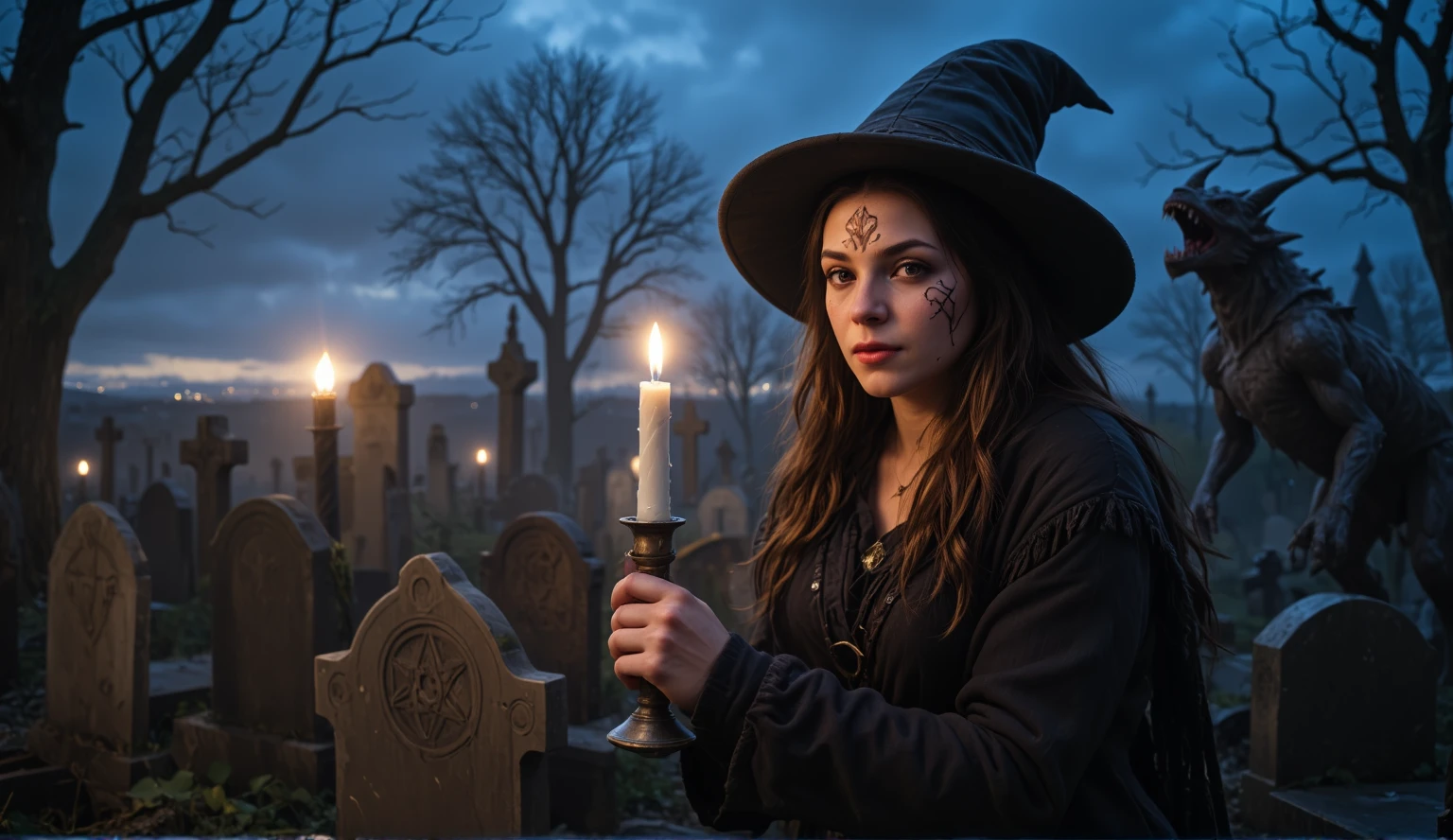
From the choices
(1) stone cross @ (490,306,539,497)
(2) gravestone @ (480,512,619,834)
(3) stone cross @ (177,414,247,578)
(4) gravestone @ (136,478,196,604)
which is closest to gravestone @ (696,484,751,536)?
(1) stone cross @ (490,306,539,497)

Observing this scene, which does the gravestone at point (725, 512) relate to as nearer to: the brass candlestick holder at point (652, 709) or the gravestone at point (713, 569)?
the gravestone at point (713, 569)

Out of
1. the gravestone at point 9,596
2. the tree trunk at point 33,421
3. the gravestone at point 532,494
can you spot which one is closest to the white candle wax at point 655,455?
the gravestone at point 9,596

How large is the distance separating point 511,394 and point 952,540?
1458 centimetres

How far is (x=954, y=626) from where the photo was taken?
1.62 metres

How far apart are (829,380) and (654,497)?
86 cm

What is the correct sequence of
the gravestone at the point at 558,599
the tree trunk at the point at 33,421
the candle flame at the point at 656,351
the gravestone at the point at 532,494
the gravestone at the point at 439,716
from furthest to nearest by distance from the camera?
the gravestone at the point at 532,494 < the tree trunk at the point at 33,421 < the gravestone at the point at 558,599 < the gravestone at the point at 439,716 < the candle flame at the point at 656,351

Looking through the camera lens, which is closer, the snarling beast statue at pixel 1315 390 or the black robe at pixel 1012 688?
the black robe at pixel 1012 688

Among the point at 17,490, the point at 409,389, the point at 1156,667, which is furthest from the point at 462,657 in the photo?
the point at 409,389

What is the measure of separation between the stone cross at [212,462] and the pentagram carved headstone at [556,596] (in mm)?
4594

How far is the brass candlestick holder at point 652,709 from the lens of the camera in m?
1.44

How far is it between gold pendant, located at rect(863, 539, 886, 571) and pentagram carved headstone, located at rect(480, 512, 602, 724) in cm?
353

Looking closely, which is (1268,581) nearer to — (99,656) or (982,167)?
(982,167)

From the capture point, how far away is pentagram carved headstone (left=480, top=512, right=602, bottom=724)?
523 centimetres

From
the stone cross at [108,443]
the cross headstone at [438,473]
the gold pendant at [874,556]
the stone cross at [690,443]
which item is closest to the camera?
the gold pendant at [874,556]
